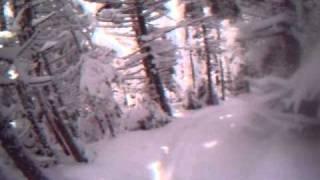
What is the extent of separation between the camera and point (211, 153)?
32.1 ft

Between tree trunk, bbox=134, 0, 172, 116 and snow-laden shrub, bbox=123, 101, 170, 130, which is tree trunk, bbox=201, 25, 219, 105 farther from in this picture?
snow-laden shrub, bbox=123, 101, 170, 130

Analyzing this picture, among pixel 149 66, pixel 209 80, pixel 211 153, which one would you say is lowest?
pixel 209 80

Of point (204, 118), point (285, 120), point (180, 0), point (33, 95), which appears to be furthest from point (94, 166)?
point (180, 0)

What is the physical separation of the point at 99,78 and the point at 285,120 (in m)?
6.83

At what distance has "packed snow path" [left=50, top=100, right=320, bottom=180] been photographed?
27.4 ft

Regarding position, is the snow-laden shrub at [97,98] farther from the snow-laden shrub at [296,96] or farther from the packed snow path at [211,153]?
the snow-laden shrub at [296,96]

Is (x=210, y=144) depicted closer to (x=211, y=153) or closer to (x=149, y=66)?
(x=211, y=153)

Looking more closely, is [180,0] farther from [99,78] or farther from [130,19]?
[99,78]

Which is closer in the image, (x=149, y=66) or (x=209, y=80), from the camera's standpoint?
(x=149, y=66)

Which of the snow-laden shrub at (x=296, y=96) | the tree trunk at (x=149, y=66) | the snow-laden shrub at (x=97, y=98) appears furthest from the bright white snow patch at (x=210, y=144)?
the tree trunk at (x=149, y=66)

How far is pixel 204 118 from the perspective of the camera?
40.1 feet

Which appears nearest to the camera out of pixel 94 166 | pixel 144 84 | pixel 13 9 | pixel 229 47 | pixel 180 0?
pixel 229 47

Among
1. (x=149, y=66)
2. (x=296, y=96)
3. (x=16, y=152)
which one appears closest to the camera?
(x=296, y=96)

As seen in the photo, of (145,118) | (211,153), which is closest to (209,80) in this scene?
(145,118)
